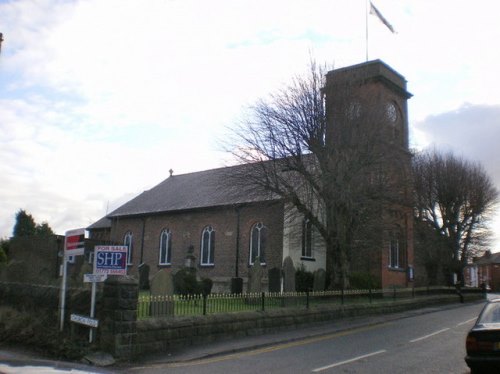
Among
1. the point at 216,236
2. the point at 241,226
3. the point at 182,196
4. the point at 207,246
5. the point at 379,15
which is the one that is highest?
the point at 379,15

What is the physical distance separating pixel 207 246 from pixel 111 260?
25034 millimetres

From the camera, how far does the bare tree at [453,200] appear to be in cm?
4528

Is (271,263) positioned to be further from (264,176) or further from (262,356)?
(262,356)

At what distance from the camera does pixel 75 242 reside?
42.0ft

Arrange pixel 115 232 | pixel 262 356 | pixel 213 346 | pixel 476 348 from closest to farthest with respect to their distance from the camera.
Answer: pixel 476 348 → pixel 262 356 → pixel 213 346 → pixel 115 232

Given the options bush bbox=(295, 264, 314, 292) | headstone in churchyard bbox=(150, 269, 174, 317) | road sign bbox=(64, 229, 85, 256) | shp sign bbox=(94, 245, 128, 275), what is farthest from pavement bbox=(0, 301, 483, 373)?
Result: bush bbox=(295, 264, 314, 292)

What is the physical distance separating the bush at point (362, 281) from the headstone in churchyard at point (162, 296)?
17689 mm

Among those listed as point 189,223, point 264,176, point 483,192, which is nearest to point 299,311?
point 264,176

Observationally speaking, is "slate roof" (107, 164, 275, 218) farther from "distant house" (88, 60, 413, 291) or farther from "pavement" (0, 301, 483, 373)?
"pavement" (0, 301, 483, 373)

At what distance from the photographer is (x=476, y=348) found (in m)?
8.38

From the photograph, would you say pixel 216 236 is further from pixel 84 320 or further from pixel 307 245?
pixel 84 320

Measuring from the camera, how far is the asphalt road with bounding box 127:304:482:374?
33.9ft

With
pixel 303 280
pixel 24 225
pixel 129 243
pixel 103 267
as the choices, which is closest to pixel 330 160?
pixel 303 280

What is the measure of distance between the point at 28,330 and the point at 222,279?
22.4 meters
